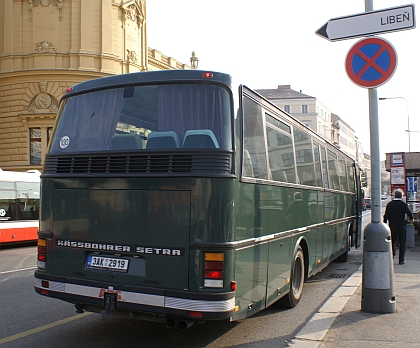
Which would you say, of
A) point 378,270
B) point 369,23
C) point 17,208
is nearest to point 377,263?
point 378,270

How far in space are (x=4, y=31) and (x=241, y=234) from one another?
34.9 meters

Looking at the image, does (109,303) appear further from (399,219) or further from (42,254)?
(399,219)

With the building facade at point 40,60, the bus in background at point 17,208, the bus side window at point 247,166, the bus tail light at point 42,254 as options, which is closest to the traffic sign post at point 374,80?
the bus side window at point 247,166

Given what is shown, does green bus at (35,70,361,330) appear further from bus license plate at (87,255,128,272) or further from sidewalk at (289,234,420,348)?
sidewalk at (289,234,420,348)

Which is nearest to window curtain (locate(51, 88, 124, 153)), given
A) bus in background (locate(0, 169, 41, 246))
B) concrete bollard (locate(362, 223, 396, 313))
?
concrete bollard (locate(362, 223, 396, 313))

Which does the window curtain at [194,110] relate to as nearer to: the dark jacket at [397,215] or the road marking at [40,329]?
the road marking at [40,329]

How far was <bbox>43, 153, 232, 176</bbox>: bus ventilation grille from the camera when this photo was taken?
5047 millimetres

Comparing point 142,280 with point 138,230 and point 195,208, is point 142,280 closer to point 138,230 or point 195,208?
point 138,230

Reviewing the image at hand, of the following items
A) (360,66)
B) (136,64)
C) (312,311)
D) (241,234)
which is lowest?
(312,311)

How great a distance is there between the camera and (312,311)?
295 inches

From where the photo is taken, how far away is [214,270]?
490 centimetres

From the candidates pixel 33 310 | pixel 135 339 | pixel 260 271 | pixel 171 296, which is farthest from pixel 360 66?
pixel 33 310

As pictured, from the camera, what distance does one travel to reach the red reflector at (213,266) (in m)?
4.89

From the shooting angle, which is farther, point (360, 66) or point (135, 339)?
point (360, 66)
